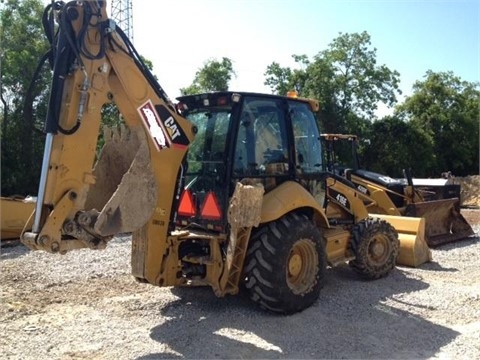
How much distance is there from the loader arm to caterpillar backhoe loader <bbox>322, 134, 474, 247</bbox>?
5442 mm

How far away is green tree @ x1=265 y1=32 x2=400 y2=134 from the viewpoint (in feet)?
84.6

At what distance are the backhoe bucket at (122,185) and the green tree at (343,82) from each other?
21304 mm

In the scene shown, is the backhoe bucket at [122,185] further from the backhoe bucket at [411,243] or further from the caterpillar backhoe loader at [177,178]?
the backhoe bucket at [411,243]

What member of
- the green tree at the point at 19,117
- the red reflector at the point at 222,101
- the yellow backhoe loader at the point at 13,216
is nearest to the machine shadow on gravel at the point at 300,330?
the red reflector at the point at 222,101

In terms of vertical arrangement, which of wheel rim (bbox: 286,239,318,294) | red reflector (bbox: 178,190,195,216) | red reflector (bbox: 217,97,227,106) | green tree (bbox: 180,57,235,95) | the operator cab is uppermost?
green tree (bbox: 180,57,235,95)

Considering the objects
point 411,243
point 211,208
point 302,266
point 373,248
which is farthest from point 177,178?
point 411,243

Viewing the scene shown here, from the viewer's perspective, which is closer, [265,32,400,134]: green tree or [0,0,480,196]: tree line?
[0,0,480,196]: tree line

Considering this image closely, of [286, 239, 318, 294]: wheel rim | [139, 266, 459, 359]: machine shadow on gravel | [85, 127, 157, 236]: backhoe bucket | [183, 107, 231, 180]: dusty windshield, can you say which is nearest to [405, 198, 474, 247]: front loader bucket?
[139, 266, 459, 359]: machine shadow on gravel

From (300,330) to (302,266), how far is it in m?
0.90

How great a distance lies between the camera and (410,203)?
10.3m

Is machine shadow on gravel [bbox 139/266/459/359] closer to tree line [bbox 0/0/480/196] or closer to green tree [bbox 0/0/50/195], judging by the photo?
tree line [bbox 0/0/480/196]

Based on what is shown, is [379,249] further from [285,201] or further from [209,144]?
[209,144]

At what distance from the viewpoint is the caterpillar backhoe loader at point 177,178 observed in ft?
14.4

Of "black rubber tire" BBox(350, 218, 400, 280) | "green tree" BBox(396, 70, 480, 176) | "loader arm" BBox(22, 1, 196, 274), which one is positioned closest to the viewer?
"loader arm" BBox(22, 1, 196, 274)
